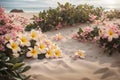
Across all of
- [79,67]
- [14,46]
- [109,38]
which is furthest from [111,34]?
[14,46]

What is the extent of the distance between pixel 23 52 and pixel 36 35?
1.48 feet

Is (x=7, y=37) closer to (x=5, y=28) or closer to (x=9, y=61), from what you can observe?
(x=5, y=28)

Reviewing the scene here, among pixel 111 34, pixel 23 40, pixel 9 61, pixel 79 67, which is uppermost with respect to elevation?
pixel 111 34

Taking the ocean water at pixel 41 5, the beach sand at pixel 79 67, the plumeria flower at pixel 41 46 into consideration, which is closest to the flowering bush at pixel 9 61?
the beach sand at pixel 79 67

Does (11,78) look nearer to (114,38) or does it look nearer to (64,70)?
(64,70)

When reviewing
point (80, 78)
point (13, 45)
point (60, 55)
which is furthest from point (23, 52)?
point (80, 78)

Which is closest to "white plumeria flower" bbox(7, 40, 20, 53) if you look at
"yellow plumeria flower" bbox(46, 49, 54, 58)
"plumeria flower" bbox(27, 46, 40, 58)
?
"plumeria flower" bbox(27, 46, 40, 58)

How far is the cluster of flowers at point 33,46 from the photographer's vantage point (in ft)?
20.0

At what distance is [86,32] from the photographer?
714 cm

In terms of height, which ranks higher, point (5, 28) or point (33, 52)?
point (5, 28)

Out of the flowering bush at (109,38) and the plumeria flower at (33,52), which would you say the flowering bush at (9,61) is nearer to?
the plumeria flower at (33,52)

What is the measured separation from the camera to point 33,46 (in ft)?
20.8

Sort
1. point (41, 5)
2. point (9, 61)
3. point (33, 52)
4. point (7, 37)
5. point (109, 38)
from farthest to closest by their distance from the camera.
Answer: point (41, 5) → point (109, 38) → point (33, 52) → point (7, 37) → point (9, 61)

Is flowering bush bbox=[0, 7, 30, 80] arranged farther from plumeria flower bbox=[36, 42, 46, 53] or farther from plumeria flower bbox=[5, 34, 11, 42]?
plumeria flower bbox=[36, 42, 46, 53]
